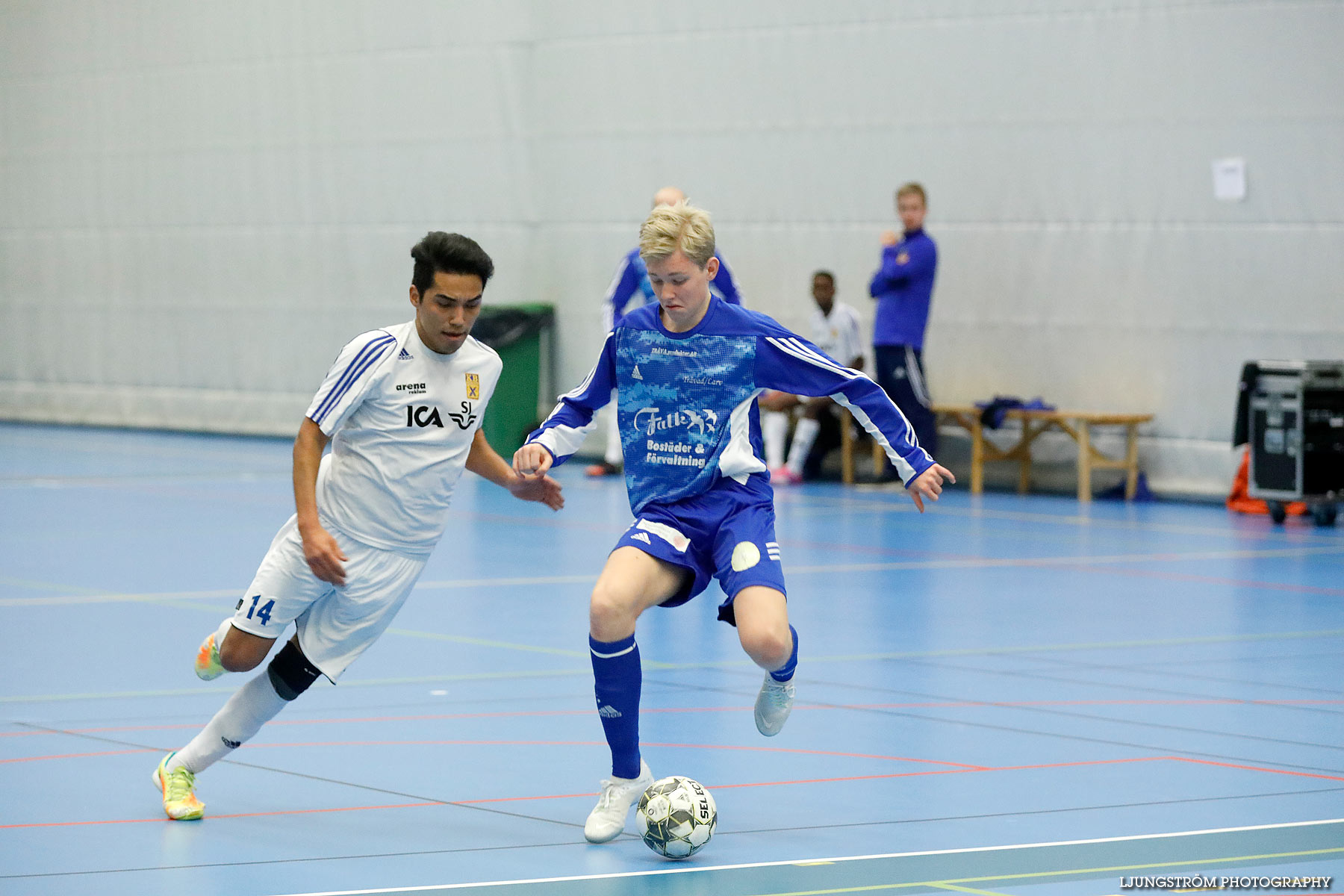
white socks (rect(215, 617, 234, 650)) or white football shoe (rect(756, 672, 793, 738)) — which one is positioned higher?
white socks (rect(215, 617, 234, 650))

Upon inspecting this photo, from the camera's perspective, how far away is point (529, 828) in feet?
17.5

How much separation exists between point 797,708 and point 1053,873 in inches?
95.2

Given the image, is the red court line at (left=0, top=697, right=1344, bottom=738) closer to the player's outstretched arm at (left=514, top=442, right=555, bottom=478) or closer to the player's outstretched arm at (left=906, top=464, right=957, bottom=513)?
the player's outstretched arm at (left=514, top=442, right=555, bottom=478)

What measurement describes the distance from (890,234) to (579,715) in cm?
933

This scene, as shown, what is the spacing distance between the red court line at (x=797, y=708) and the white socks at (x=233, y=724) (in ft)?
4.23

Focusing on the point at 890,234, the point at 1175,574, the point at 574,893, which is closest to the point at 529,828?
the point at 574,893

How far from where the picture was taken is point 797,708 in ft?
23.5

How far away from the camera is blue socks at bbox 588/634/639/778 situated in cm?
532

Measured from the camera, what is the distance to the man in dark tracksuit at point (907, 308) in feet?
51.2

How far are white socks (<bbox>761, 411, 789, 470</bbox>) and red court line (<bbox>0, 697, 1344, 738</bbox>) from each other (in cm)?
976

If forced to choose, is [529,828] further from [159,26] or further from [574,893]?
[159,26]

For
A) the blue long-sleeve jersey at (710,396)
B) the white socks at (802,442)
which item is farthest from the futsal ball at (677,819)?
the white socks at (802,442)

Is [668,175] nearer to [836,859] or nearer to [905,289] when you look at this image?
[905,289]

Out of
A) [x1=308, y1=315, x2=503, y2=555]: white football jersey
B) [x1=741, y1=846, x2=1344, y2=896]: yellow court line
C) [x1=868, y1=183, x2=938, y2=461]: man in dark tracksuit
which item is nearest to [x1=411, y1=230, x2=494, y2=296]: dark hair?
[x1=308, y1=315, x2=503, y2=555]: white football jersey
